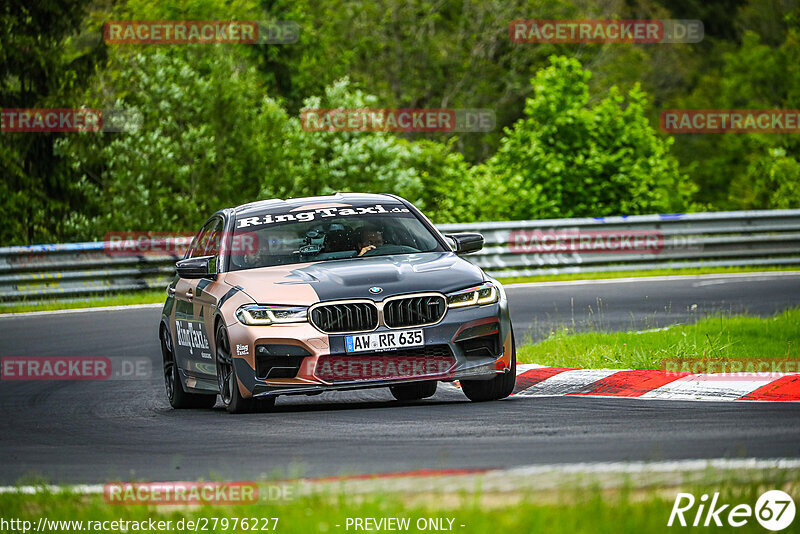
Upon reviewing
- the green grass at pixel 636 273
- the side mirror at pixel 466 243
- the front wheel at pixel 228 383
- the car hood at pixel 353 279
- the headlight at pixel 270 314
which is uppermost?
the side mirror at pixel 466 243

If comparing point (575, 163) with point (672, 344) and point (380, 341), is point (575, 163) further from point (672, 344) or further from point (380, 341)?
point (380, 341)

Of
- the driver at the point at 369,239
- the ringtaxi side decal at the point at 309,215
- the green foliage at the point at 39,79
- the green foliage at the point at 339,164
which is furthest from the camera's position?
the green foliage at the point at 339,164

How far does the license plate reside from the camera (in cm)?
937

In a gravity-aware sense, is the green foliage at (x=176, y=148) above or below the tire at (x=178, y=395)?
above

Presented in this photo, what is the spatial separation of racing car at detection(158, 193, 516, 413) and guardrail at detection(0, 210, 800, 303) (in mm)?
11246

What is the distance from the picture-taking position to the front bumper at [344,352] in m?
9.38

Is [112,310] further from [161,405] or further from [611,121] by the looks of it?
[611,121]

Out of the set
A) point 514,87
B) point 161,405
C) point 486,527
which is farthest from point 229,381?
point 514,87

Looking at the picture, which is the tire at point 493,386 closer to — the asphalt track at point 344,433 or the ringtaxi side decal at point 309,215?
the asphalt track at point 344,433

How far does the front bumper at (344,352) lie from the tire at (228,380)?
0.36 ft

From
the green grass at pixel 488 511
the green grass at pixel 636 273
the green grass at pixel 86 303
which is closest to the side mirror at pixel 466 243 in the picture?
the green grass at pixel 488 511

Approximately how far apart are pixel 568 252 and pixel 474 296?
13.6 metres

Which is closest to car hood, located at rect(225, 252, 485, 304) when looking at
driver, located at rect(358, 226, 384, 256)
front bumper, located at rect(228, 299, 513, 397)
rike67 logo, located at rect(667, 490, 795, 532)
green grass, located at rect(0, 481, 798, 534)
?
front bumper, located at rect(228, 299, 513, 397)

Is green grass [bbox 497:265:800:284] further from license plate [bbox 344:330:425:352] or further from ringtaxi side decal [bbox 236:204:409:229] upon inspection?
license plate [bbox 344:330:425:352]
